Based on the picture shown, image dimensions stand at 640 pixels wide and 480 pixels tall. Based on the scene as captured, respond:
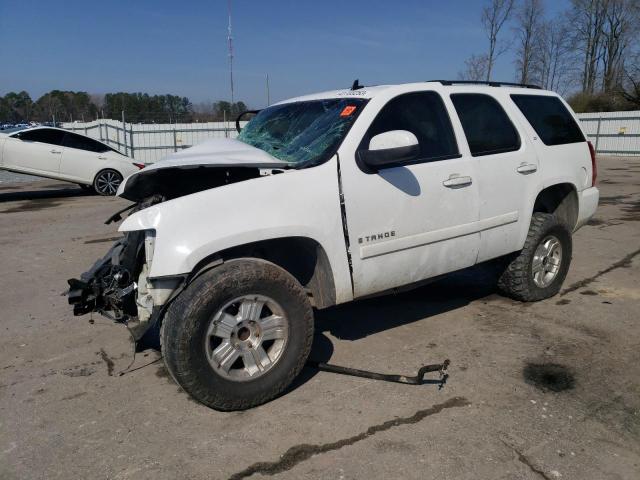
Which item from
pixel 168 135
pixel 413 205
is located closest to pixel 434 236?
pixel 413 205

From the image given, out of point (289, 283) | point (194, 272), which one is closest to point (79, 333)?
point (194, 272)

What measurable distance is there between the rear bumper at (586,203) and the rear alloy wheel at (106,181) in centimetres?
1070

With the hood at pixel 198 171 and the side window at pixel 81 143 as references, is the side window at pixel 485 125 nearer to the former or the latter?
the hood at pixel 198 171

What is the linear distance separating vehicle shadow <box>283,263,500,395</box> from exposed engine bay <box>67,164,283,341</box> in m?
1.13

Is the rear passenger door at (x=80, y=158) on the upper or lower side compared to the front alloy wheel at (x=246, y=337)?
upper

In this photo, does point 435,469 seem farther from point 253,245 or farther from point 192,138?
point 192,138

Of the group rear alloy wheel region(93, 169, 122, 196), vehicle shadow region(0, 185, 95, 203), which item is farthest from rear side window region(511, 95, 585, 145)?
vehicle shadow region(0, 185, 95, 203)

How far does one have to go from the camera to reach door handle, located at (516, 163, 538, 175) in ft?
14.5

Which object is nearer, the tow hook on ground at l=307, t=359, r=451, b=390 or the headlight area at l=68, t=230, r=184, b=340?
the headlight area at l=68, t=230, r=184, b=340

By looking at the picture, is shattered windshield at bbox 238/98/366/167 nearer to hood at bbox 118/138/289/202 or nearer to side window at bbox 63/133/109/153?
hood at bbox 118/138/289/202

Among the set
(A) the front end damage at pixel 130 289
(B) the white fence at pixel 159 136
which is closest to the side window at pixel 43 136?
(B) the white fence at pixel 159 136

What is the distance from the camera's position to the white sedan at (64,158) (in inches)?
468

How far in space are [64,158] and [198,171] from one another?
10206 mm

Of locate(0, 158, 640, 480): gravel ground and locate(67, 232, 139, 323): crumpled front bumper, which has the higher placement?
locate(67, 232, 139, 323): crumpled front bumper
